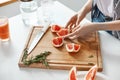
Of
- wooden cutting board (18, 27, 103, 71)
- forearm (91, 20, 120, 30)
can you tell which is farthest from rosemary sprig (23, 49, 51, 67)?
forearm (91, 20, 120, 30)

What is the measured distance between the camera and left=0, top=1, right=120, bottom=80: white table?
966 millimetres

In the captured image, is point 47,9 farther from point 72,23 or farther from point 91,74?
point 91,74

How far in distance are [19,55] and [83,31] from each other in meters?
0.31

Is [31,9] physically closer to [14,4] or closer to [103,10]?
Answer: [103,10]

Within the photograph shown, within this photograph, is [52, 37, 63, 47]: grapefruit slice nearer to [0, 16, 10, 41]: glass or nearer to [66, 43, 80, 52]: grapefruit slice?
[66, 43, 80, 52]: grapefruit slice

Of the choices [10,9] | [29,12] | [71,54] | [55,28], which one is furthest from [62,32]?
[10,9]

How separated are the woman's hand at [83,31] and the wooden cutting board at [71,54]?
0.9 inches

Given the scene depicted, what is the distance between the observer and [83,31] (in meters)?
1.11

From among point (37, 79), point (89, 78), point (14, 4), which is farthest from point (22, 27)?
point (14, 4)

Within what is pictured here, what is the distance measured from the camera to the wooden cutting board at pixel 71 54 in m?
0.98

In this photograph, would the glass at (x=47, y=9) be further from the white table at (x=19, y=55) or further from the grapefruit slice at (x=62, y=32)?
the grapefruit slice at (x=62, y=32)

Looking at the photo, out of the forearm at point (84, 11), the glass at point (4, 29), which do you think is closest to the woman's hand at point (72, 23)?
the forearm at point (84, 11)

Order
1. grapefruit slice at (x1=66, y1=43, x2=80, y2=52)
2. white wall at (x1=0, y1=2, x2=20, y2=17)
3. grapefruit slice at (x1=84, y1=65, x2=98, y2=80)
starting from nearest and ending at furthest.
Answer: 1. grapefruit slice at (x1=84, y1=65, x2=98, y2=80)
2. grapefruit slice at (x1=66, y1=43, x2=80, y2=52)
3. white wall at (x1=0, y1=2, x2=20, y2=17)

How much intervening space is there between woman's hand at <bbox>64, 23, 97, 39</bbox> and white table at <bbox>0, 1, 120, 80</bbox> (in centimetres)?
9
